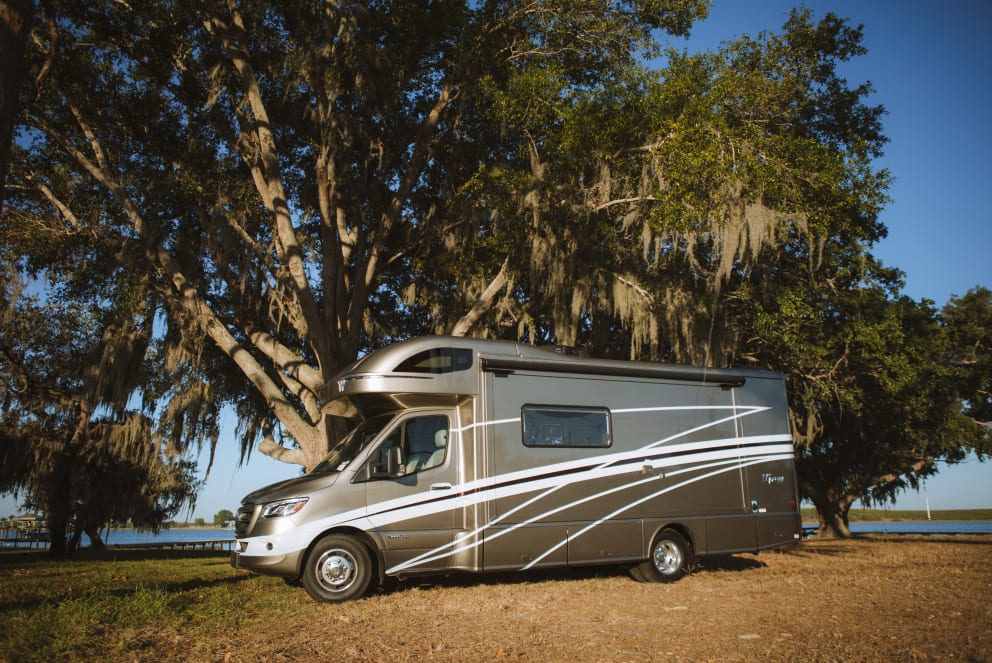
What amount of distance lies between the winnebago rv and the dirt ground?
1.51 feet

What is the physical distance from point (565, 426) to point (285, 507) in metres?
3.47

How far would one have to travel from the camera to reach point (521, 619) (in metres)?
6.16

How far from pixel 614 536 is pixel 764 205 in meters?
6.39

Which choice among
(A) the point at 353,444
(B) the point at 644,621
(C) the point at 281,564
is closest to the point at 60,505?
(A) the point at 353,444

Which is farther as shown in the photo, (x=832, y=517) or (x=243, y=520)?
(x=832, y=517)

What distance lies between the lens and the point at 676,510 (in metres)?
9.23

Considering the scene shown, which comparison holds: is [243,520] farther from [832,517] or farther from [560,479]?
[832,517]

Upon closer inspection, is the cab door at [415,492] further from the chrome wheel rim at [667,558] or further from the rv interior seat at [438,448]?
the chrome wheel rim at [667,558]

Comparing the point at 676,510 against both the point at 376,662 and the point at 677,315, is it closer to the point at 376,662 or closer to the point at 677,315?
the point at 677,315

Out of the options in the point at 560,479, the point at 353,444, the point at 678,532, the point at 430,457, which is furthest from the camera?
the point at 678,532

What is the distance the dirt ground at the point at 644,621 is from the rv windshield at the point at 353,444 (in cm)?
145

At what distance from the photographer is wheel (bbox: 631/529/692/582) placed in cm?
892

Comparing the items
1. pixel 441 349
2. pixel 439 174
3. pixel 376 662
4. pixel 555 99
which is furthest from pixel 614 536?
pixel 439 174

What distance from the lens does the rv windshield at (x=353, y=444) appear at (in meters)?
7.91
